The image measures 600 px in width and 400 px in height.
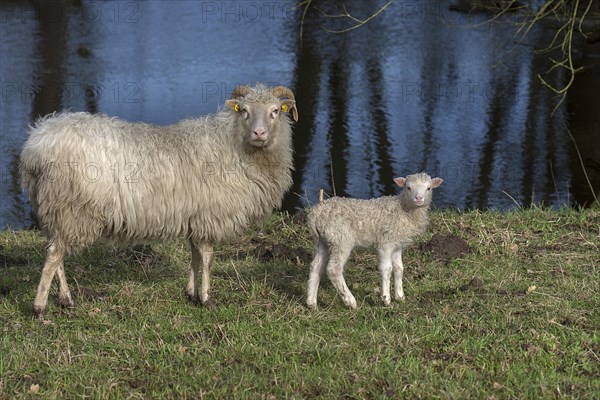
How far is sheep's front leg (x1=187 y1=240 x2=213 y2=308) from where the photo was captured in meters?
7.38

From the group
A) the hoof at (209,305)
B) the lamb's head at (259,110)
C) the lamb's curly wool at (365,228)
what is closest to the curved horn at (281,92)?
the lamb's head at (259,110)

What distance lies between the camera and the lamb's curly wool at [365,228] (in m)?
7.05

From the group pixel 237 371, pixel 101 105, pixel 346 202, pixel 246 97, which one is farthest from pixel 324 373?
pixel 101 105

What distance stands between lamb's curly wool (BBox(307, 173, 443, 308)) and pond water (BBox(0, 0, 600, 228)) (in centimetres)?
444

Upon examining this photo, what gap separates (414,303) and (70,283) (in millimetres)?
2919

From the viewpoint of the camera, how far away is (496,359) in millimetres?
6160

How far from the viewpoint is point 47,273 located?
7.08m

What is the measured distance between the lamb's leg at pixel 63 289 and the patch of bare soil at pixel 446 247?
317cm

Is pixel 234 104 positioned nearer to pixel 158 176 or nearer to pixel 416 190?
pixel 158 176

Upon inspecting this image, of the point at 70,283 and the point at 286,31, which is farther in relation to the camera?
the point at 286,31

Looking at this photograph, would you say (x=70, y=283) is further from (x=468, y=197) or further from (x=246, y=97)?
(x=468, y=197)

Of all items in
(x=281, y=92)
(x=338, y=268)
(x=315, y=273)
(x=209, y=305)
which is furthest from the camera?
(x=281, y=92)

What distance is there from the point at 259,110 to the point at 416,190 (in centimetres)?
137

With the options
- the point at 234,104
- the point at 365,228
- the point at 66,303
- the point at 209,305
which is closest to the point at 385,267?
the point at 365,228
